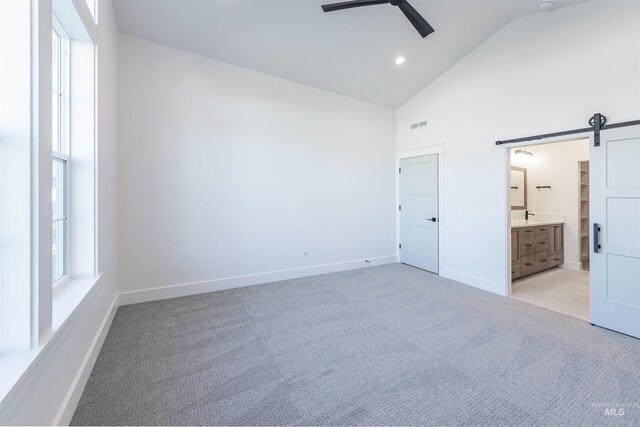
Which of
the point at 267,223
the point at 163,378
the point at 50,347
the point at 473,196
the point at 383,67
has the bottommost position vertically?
the point at 163,378

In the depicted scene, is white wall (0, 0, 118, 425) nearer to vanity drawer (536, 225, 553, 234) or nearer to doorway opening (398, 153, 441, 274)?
doorway opening (398, 153, 441, 274)

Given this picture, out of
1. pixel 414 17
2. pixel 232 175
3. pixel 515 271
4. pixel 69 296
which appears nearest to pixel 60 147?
pixel 69 296

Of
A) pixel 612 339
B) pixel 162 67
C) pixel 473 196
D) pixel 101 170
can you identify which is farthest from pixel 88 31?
pixel 612 339

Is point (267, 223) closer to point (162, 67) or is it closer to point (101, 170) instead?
point (101, 170)

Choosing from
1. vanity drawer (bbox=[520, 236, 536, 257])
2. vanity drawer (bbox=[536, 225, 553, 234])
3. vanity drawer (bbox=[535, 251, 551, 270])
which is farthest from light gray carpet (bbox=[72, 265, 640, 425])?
vanity drawer (bbox=[536, 225, 553, 234])

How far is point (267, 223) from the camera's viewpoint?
13.9 ft

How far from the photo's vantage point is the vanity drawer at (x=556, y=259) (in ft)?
16.4

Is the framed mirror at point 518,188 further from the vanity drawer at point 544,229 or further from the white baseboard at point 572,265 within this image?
the white baseboard at point 572,265

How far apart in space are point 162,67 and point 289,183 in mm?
2274

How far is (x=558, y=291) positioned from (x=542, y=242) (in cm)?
118

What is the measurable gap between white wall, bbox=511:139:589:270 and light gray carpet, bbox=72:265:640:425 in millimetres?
2883

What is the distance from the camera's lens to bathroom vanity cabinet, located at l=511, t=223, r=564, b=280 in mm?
4395

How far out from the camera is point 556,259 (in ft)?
16.7

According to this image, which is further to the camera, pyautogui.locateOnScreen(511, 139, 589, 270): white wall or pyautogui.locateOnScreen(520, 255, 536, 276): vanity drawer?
pyautogui.locateOnScreen(511, 139, 589, 270): white wall
